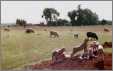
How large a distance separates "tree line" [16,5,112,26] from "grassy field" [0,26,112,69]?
0.04 meters

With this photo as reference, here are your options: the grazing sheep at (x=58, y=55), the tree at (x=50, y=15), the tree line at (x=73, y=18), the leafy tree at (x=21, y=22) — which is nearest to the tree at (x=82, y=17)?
the tree line at (x=73, y=18)

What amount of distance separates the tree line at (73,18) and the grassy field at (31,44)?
0.04 metres

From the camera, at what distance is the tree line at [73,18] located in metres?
2.09

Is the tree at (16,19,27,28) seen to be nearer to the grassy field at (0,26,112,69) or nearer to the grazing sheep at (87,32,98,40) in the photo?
the grassy field at (0,26,112,69)

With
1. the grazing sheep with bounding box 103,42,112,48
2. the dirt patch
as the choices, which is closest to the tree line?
the grazing sheep with bounding box 103,42,112,48

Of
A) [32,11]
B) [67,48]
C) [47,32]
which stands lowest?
[67,48]

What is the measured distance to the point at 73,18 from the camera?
2125mm

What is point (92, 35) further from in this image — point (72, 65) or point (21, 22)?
point (21, 22)

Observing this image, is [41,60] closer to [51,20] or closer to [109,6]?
[51,20]

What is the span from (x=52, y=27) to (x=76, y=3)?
28 cm

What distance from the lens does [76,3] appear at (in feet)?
6.84

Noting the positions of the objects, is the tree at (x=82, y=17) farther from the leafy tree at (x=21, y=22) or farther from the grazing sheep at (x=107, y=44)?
the leafy tree at (x=21, y=22)

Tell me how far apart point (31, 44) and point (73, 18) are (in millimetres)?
418

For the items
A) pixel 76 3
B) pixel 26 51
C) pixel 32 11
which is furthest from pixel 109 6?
pixel 26 51
